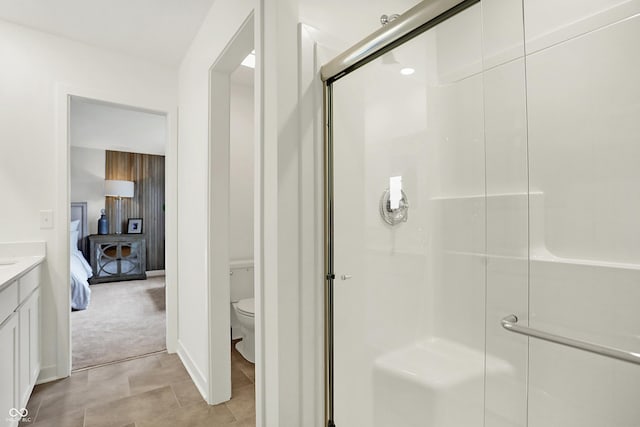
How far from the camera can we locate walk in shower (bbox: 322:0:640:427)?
1144mm

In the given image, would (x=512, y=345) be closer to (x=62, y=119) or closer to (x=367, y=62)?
(x=367, y=62)

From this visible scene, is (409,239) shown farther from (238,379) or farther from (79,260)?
(79,260)

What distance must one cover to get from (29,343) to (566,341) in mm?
2741

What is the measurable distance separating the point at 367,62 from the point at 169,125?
2169mm

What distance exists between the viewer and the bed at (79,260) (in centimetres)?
394

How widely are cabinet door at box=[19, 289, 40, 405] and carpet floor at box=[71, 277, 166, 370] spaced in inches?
19.5

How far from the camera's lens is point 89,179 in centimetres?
601

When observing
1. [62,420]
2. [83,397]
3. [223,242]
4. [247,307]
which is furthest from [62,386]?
[223,242]

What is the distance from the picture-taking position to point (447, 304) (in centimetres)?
163

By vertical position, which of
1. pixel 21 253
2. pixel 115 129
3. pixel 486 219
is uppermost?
pixel 115 129

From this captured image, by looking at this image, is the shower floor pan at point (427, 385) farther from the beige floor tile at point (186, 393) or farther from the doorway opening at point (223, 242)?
the beige floor tile at point (186, 393)

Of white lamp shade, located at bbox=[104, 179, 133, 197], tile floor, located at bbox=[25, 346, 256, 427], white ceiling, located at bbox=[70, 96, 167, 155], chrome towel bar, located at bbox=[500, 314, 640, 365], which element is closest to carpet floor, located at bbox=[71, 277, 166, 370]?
tile floor, located at bbox=[25, 346, 256, 427]

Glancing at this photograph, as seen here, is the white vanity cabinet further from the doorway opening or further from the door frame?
the doorway opening

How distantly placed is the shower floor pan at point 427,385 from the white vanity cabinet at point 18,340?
1.65m
